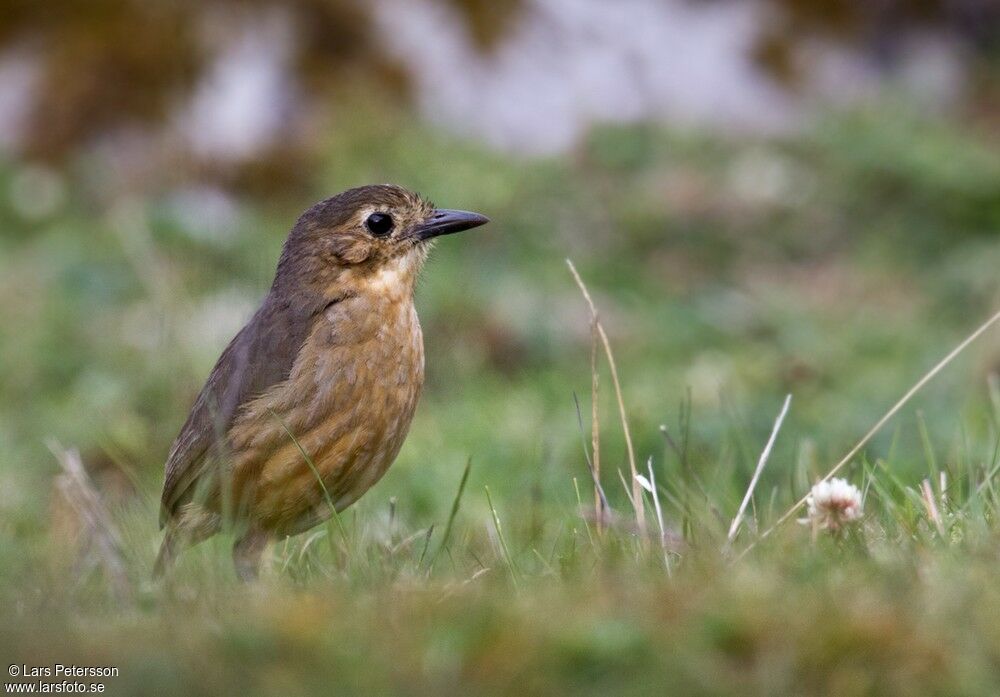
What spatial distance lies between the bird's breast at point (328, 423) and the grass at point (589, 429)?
6.7 inches

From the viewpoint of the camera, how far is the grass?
2.68m

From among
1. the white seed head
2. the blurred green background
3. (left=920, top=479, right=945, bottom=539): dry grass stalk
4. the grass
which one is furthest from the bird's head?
(left=920, top=479, right=945, bottom=539): dry grass stalk

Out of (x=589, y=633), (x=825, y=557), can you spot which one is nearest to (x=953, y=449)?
(x=825, y=557)

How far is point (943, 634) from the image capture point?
271 centimetres

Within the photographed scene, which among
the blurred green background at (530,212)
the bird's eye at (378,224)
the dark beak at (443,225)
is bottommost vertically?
the blurred green background at (530,212)

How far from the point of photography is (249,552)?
4488mm

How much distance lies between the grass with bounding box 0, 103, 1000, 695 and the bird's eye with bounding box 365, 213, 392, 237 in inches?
22.3

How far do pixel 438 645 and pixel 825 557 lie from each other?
1114 mm

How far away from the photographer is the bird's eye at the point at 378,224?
5158 mm

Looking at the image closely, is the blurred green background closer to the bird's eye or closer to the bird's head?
the bird's head

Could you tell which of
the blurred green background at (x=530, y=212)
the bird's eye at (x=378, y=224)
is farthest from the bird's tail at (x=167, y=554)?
the bird's eye at (x=378, y=224)

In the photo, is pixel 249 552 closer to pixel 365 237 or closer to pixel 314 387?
pixel 314 387

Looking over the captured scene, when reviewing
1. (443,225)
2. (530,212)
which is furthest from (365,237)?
(530,212)

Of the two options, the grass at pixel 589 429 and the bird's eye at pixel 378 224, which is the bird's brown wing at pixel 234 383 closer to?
the grass at pixel 589 429
